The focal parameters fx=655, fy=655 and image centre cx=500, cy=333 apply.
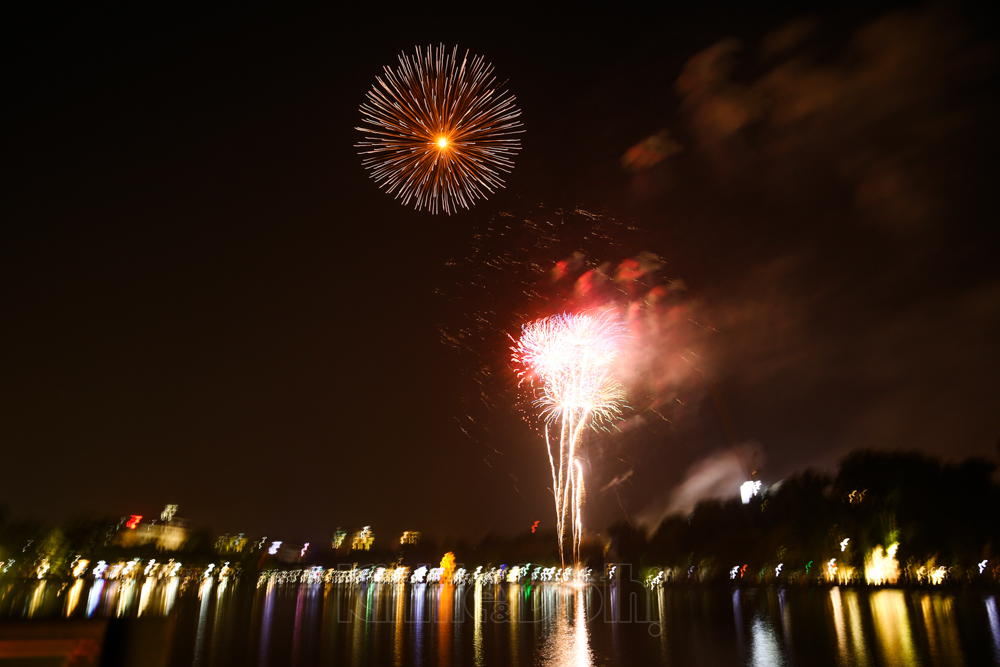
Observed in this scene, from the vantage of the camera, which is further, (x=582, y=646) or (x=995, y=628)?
(x=995, y=628)

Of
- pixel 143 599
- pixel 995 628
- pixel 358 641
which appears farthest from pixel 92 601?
pixel 995 628

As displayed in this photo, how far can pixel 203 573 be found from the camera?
460 feet

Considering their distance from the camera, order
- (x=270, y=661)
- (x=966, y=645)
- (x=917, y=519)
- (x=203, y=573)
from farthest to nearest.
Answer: (x=203, y=573) < (x=917, y=519) < (x=966, y=645) < (x=270, y=661)

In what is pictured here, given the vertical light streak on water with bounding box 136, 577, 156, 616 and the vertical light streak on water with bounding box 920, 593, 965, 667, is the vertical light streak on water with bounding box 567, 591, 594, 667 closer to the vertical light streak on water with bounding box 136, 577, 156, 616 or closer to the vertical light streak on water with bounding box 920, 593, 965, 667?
the vertical light streak on water with bounding box 920, 593, 965, 667

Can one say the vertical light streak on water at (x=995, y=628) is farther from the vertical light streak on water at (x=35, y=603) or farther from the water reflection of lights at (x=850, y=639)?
the vertical light streak on water at (x=35, y=603)

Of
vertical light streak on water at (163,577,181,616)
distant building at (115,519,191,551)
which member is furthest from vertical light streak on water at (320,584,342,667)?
distant building at (115,519,191,551)

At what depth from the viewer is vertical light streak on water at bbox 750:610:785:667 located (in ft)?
41.9

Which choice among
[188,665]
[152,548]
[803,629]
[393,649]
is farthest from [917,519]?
[152,548]

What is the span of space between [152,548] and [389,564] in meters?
55.2

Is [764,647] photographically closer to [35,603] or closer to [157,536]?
[35,603]

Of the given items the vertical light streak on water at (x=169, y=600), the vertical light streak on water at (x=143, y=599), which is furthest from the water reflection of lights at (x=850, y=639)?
the vertical light streak on water at (x=143, y=599)

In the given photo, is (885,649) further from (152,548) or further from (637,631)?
(152,548)

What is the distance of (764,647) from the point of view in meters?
15.2

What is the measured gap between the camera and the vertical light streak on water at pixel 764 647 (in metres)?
12.8
